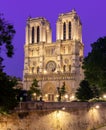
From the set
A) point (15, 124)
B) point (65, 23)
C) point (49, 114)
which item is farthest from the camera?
point (65, 23)

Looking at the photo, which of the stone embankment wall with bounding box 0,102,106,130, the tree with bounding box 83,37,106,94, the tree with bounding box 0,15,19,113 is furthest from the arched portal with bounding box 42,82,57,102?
the tree with bounding box 0,15,19,113

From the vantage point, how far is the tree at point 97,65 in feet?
168

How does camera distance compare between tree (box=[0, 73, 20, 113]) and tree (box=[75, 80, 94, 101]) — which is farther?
tree (box=[75, 80, 94, 101])

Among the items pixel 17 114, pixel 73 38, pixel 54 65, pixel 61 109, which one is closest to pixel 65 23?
pixel 73 38

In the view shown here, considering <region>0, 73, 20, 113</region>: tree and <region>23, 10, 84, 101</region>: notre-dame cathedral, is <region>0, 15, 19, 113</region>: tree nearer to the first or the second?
<region>0, 73, 20, 113</region>: tree

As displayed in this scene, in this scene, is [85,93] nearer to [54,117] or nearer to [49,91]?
[54,117]

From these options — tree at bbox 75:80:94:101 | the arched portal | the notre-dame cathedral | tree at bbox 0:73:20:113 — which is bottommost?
tree at bbox 0:73:20:113

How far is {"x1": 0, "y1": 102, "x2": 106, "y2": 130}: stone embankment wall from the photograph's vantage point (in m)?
28.2

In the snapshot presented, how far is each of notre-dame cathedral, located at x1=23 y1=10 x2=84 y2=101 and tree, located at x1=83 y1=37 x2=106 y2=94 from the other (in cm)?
3803

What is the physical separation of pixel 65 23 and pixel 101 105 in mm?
55997

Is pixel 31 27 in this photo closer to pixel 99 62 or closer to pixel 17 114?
pixel 99 62

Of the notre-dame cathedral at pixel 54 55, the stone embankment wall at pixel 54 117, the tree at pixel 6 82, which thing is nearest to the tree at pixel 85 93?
the stone embankment wall at pixel 54 117

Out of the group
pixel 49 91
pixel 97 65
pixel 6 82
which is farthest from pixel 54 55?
pixel 6 82

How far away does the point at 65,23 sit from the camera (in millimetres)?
100375
